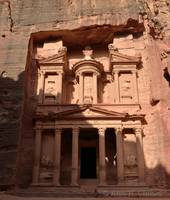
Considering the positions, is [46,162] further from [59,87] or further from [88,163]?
[59,87]

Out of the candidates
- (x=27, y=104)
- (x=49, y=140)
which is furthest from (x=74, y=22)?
(x=49, y=140)

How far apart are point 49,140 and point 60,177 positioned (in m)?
1.90

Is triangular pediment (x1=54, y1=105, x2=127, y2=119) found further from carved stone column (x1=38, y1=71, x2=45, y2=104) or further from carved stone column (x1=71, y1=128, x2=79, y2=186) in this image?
carved stone column (x1=38, y1=71, x2=45, y2=104)

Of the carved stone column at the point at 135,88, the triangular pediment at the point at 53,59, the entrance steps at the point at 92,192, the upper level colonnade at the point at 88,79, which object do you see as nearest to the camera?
the entrance steps at the point at 92,192

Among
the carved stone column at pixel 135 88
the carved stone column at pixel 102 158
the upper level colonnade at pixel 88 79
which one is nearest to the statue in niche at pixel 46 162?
the carved stone column at pixel 102 158

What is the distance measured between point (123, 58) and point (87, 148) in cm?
518

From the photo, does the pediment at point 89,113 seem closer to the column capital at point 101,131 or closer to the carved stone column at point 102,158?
the column capital at point 101,131

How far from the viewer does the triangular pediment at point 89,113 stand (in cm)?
1841

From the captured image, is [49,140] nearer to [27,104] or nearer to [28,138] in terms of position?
[28,138]

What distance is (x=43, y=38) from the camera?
21.7 meters

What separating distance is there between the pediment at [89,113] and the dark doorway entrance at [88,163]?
1.95 m

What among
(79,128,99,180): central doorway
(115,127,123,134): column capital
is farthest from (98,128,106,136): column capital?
(115,127,123,134): column capital

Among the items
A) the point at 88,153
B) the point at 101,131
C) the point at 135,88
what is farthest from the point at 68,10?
the point at 88,153

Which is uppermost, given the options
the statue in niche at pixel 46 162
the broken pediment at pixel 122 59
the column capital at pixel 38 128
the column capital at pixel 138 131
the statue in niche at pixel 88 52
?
the statue in niche at pixel 88 52
